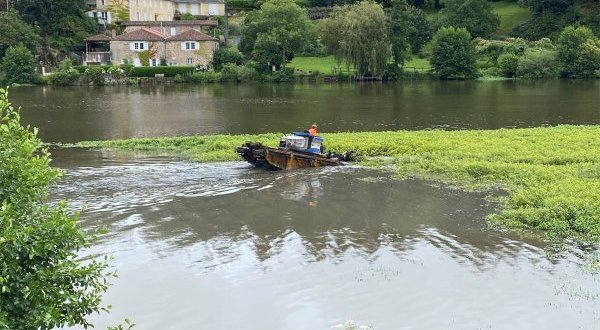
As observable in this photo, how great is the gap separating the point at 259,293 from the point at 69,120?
139 ft

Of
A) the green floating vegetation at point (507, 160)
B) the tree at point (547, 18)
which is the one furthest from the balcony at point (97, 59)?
the green floating vegetation at point (507, 160)

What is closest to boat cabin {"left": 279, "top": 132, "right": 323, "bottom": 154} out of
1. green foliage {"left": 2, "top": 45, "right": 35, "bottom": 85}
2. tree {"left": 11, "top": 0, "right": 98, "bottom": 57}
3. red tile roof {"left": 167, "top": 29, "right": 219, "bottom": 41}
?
green foliage {"left": 2, "top": 45, "right": 35, "bottom": 85}

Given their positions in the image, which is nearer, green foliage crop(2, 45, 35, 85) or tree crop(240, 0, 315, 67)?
green foliage crop(2, 45, 35, 85)

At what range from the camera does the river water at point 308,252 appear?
14477mm

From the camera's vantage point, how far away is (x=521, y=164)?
90.4 ft

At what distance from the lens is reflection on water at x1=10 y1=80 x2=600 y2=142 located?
161 ft

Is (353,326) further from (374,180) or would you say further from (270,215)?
(374,180)

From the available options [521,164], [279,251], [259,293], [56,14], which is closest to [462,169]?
[521,164]

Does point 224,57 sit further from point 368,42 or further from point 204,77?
point 368,42

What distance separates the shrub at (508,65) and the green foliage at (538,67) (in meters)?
1.14

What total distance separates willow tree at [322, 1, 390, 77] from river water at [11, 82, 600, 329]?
64509mm

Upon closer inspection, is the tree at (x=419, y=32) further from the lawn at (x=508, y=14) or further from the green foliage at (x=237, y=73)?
the green foliage at (x=237, y=73)

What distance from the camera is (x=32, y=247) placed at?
8414 mm

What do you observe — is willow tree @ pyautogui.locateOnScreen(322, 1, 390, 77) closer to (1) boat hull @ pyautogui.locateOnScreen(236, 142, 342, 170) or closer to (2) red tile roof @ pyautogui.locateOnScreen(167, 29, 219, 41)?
(2) red tile roof @ pyautogui.locateOnScreen(167, 29, 219, 41)
